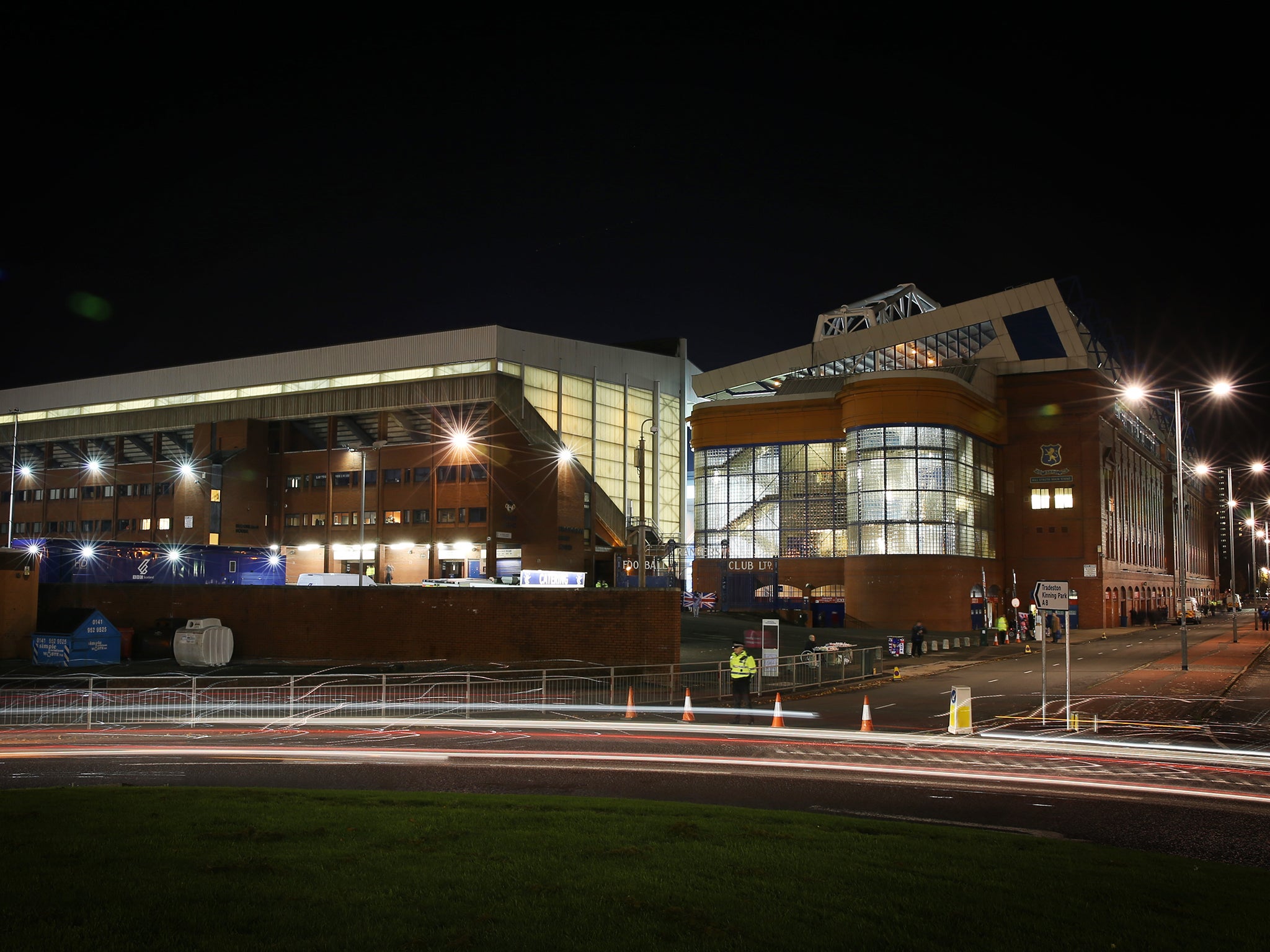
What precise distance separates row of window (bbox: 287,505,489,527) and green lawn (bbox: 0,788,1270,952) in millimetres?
54723

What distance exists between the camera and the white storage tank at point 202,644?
108ft

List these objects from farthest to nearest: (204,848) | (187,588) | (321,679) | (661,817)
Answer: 1. (187,588)
2. (321,679)
3. (661,817)
4. (204,848)

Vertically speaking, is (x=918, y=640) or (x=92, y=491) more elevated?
(x=92, y=491)

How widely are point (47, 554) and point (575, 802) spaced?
38566mm

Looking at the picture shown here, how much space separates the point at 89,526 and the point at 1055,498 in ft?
248

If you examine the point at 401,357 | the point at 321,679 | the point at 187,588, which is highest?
the point at 401,357

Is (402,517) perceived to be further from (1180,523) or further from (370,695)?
(1180,523)

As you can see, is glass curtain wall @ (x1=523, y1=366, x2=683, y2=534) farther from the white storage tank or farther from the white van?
the white storage tank

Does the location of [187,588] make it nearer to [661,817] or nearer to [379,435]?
[661,817]

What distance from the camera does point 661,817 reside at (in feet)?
34.2

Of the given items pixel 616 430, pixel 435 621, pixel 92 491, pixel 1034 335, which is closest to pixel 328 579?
pixel 435 621

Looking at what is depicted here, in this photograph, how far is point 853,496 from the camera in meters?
66.2

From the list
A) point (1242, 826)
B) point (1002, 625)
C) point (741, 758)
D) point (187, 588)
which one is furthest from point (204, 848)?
point (1002, 625)

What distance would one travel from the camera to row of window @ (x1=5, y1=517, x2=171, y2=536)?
7788 cm
